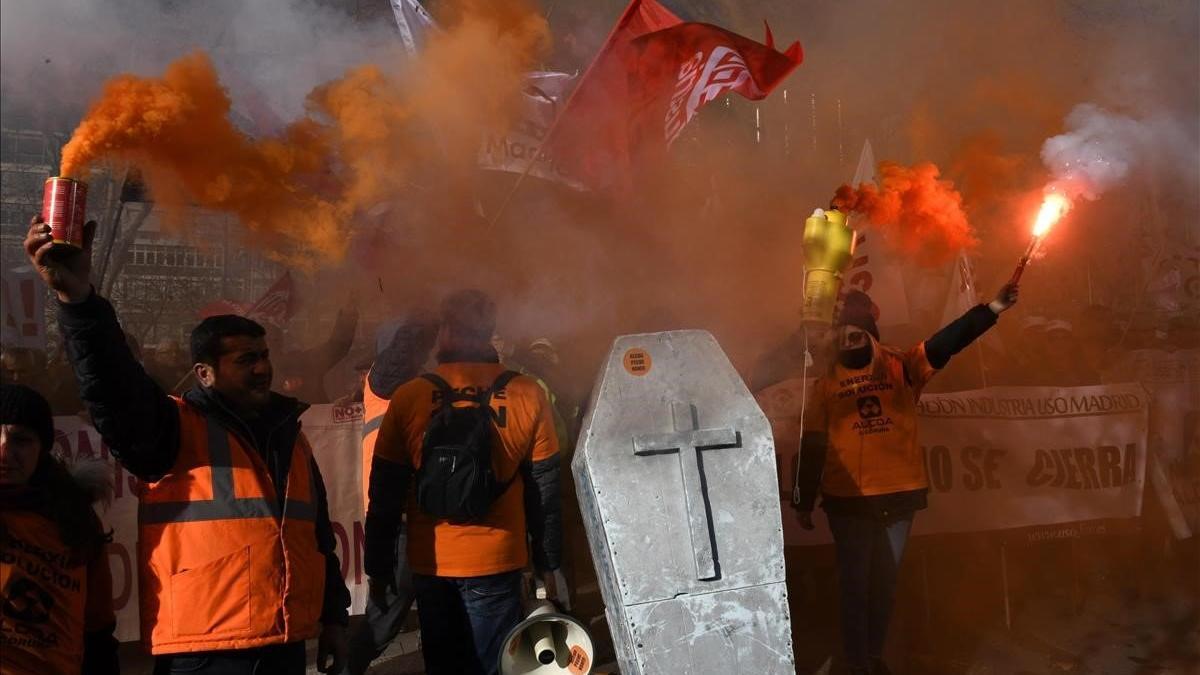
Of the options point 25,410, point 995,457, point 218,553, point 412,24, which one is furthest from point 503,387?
point 995,457

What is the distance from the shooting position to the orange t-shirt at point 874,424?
4.33 metres

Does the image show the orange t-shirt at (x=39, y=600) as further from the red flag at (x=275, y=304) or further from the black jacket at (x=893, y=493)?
the red flag at (x=275, y=304)

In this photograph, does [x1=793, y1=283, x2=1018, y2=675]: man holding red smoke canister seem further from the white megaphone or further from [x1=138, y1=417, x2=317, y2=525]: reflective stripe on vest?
[x1=138, y1=417, x2=317, y2=525]: reflective stripe on vest

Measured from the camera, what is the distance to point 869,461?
434 centimetres

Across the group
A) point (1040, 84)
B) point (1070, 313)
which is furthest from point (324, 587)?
point (1070, 313)

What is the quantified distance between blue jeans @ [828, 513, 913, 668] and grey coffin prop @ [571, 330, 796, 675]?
119 centimetres

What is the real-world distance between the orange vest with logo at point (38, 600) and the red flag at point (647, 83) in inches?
156

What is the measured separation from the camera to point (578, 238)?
6.72 meters

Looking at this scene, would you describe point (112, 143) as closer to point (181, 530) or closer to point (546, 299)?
point (181, 530)

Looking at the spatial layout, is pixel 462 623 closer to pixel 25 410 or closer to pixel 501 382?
pixel 501 382

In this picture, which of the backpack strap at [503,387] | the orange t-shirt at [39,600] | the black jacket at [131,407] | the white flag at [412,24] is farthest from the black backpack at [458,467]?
the white flag at [412,24]

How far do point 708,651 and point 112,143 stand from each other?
3.16 meters

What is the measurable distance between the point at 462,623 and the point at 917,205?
3507mm

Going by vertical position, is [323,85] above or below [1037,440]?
above
